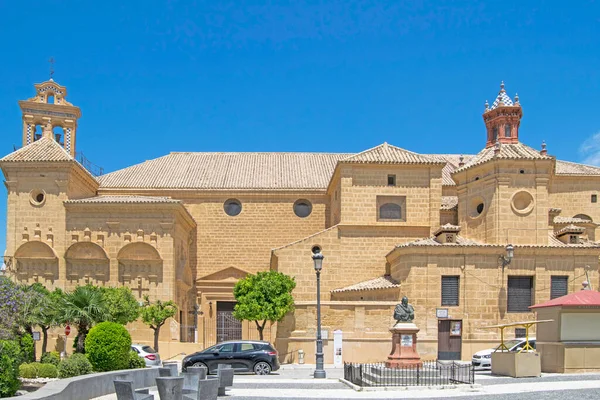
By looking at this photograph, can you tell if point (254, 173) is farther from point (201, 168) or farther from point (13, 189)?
point (13, 189)

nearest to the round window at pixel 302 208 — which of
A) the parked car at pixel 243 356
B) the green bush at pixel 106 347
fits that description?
the parked car at pixel 243 356

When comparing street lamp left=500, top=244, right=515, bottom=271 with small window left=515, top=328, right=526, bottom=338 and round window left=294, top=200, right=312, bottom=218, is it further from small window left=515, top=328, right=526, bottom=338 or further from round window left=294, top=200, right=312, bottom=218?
round window left=294, top=200, right=312, bottom=218

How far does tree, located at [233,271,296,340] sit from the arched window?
5.70 metres

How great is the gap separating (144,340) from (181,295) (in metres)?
3.65

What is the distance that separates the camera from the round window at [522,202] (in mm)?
33781

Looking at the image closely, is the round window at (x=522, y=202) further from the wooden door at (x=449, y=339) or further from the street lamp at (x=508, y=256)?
the wooden door at (x=449, y=339)

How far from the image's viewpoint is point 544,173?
34156 mm

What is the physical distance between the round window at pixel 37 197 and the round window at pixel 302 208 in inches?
514

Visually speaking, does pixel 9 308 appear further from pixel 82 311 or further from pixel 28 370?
pixel 82 311

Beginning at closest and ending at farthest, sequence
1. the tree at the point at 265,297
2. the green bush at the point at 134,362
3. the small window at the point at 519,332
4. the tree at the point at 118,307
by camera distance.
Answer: the green bush at the point at 134,362 < the tree at the point at 118,307 < the small window at the point at 519,332 < the tree at the point at 265,297

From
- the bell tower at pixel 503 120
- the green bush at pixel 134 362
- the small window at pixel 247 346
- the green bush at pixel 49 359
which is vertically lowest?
the small window at pixel 247 346

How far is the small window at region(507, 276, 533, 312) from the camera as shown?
32.0 m

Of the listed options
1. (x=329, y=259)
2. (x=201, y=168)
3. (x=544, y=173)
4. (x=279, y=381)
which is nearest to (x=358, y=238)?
(x=329, y=259)

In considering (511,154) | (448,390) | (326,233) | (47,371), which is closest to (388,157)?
(326,233)
